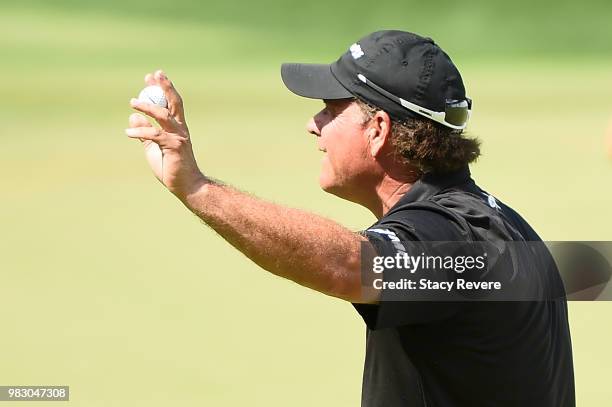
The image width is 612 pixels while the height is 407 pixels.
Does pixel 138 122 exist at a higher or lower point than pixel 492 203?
higher

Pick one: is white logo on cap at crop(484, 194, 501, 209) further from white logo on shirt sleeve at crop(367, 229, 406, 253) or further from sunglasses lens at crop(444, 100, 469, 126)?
white logo on shirt sleeve at crop(367, 229, 406, 253)

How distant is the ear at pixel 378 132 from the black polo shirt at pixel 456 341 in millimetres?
362

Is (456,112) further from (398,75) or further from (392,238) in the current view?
(392,238)

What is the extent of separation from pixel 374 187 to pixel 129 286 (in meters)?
5.21

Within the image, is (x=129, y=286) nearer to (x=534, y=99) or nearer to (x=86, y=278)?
(x=86, y=278)

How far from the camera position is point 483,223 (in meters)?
3.32

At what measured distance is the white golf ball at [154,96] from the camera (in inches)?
130

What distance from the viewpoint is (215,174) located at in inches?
491

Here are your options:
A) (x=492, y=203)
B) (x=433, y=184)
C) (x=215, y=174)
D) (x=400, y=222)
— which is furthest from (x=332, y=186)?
(x=215, y=174)

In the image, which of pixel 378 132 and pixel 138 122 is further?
pixel 378 132

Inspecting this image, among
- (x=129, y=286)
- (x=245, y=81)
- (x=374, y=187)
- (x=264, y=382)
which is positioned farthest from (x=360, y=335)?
(x=245, y=81)

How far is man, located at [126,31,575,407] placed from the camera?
310cm

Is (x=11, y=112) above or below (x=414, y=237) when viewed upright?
above

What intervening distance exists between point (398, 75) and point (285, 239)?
0.87m
